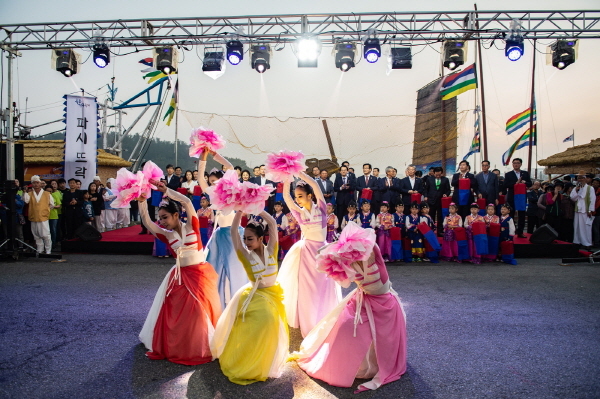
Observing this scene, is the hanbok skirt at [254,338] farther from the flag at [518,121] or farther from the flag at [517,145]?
the flag at [518,121]

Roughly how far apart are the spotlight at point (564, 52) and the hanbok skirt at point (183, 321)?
8684 millimetres

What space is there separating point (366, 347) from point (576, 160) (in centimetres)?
1427

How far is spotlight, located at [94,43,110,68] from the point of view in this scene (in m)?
8.62

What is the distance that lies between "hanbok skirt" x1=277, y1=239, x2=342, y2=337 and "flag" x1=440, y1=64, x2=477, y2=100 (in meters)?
9.08

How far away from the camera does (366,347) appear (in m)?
3.20

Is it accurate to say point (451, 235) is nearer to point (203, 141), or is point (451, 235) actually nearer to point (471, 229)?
point (471, 229)

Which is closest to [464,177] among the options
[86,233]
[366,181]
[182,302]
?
[366,181]

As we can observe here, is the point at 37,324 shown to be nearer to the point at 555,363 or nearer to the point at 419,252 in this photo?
the point at 555,363

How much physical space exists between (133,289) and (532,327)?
5198 mm

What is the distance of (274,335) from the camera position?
3318mm

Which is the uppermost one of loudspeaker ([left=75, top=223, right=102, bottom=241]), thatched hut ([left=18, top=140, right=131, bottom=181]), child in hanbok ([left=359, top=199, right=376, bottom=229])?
thatched hut ([left=18, top=140, right=131, bottom=181])

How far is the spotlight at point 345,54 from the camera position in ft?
28.3

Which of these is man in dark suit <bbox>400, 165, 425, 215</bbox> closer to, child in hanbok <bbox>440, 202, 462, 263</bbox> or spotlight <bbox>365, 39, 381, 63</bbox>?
child in hanbok <bbox>440, 202, 462, 263</bbox>

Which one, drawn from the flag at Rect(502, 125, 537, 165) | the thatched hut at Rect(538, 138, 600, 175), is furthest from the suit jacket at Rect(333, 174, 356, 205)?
the thatched hut at Rect(538, 138, 600, 175)
